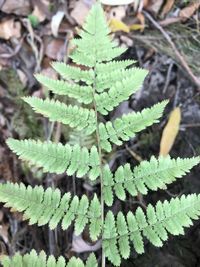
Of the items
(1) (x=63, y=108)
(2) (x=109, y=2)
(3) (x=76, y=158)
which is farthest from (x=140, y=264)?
(2) (x=109, y=2)

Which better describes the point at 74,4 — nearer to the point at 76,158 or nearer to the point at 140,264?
the point at 76,158

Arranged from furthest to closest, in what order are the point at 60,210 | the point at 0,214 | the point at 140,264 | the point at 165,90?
the point at 165,90
the point at 0,214
the point at 140,264
the point at 60,210

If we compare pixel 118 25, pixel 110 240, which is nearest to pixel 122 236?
pixel 110 240

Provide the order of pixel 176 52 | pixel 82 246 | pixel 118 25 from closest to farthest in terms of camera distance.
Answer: pixel 82 246 < pixel 176 52 < pixel 118 25

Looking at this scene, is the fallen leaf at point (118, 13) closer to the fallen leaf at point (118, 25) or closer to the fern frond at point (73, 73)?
the fallen leaf at point (118, 25)

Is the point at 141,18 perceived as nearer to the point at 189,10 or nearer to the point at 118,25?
the point at 118,25

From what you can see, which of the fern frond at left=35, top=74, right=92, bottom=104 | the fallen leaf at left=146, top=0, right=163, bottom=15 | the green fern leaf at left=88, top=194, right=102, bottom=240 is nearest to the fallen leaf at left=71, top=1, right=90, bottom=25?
the fallen leaf at left=146, top=0, right=163, bottom=15

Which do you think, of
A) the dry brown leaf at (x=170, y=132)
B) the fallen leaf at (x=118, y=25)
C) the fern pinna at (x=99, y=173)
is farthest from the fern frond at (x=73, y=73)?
the fallen leaf at (x=118, y=25)
